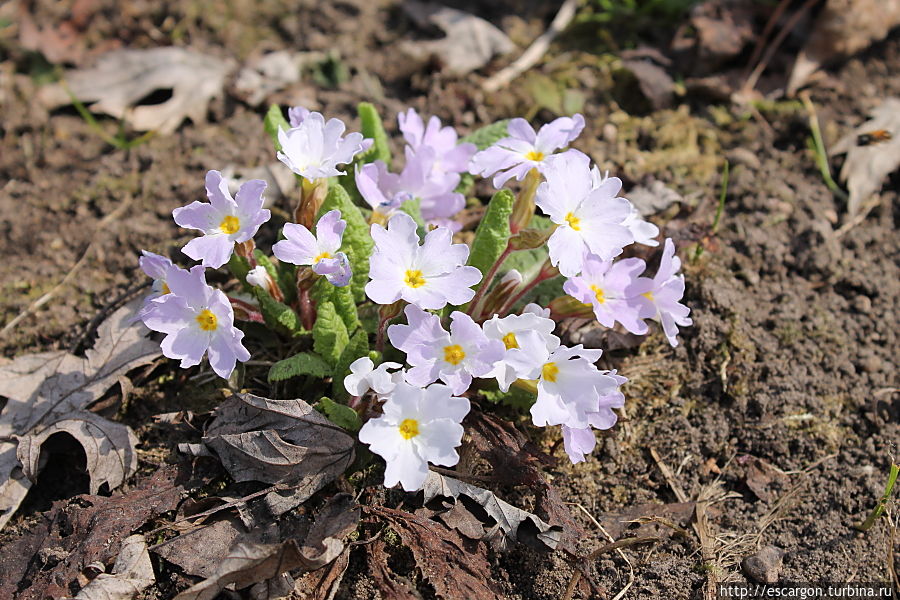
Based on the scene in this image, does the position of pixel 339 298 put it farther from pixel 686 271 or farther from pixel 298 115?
pixel 686 271

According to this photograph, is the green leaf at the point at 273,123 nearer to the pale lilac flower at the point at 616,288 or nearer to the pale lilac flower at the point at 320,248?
the pale lilac flower at the point at 320,248

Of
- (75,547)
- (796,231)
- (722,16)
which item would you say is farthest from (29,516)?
(722,16)

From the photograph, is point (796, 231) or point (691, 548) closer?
point (691, 548)

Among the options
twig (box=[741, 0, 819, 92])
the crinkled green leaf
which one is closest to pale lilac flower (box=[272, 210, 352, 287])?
the crinkled green leaf

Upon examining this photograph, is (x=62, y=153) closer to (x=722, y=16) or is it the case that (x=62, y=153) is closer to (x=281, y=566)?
(x=281, y=566)

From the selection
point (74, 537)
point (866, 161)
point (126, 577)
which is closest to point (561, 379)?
point (126, 577)

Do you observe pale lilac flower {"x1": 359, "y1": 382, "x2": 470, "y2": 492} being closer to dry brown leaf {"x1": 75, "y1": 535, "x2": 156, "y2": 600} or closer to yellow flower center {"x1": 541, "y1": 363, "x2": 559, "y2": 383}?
yellow flower center {"x1": 541, "y1": 363, "x2": 559, "y2": 383}

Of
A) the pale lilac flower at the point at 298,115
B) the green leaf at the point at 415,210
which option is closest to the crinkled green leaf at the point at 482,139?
the green leaf at the point at 415,210
